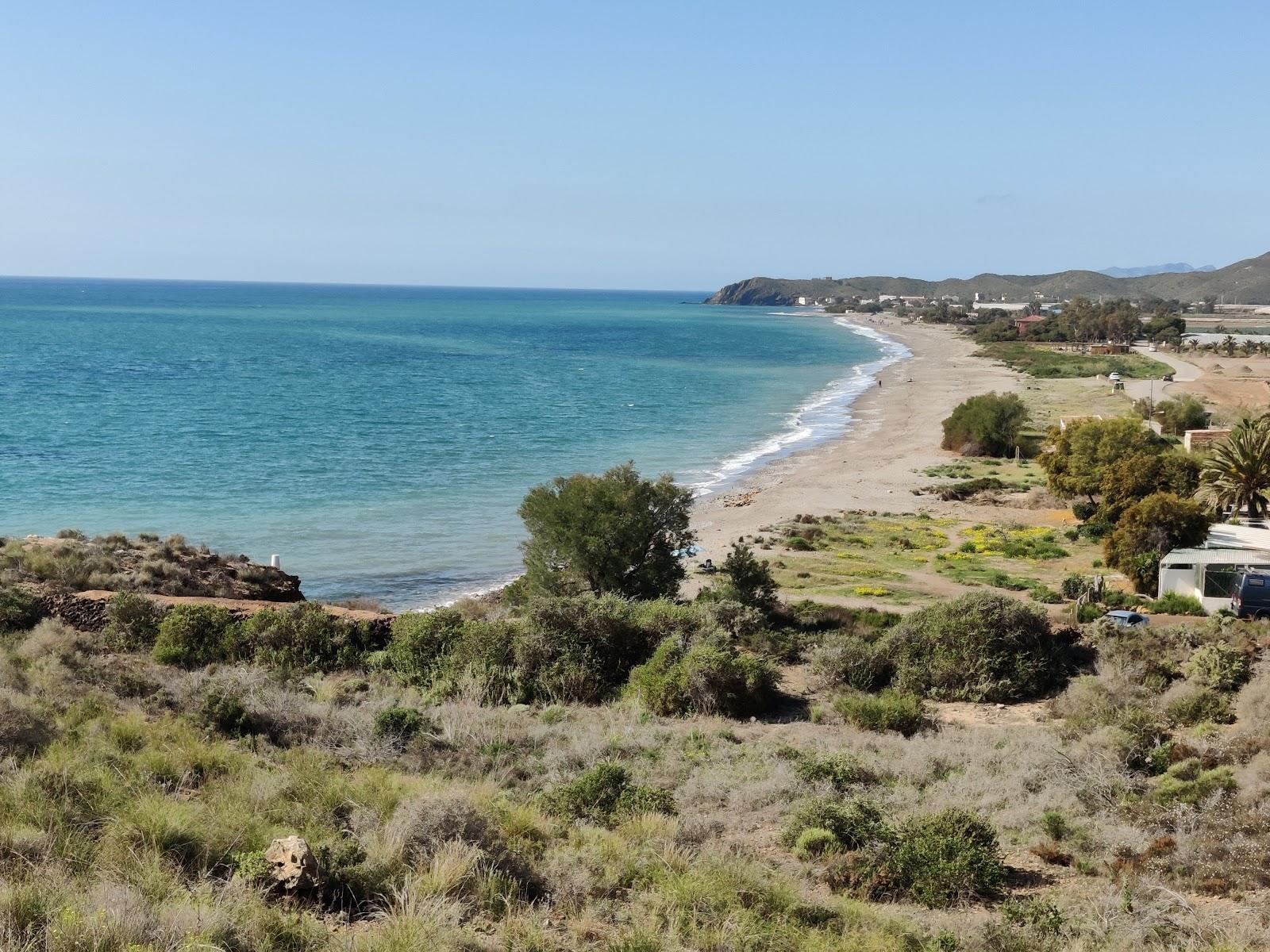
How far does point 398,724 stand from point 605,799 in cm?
315

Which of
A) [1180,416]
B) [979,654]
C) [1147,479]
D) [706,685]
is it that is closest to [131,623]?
[706,685]

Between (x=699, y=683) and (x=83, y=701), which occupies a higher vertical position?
(x=83, y=701)

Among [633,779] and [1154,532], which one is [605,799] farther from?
[1154,532]

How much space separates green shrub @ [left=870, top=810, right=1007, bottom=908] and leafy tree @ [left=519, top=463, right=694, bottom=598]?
14136 mm

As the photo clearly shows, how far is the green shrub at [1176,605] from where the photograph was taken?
2366cm

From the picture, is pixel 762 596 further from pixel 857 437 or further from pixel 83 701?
pixel 857 437

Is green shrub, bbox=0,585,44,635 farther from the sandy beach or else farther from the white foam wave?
the white foam wave

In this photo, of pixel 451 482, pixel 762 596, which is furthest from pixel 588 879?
pixel 451 482

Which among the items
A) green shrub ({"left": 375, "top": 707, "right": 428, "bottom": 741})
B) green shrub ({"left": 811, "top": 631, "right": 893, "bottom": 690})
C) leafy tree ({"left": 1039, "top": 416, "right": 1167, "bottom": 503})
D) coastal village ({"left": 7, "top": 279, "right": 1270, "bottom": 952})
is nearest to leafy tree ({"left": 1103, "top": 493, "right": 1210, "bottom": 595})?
coastal village ({"left": 7, "top": 279, "right": 1270, "bottom": 952})

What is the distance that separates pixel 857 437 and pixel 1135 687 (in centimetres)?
4652

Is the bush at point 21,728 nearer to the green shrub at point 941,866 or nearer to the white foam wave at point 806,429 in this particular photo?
the green shrub at point 941,866

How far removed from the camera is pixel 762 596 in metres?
23.5

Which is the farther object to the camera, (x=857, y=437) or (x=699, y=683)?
(x=857, y=437)

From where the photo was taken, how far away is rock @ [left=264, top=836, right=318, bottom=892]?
723 centimetres
